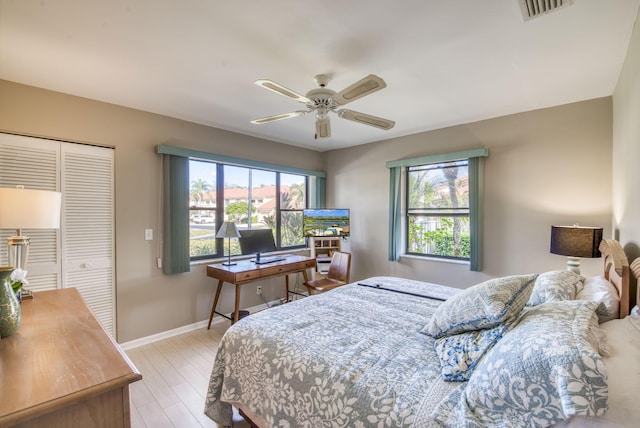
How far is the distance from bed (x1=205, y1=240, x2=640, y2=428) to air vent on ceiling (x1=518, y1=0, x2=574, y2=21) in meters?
1.36

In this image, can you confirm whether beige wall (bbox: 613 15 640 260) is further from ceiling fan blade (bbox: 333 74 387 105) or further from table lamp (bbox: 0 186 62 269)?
table lamp (bbox: 0 186 62 269)

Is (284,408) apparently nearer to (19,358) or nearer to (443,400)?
(443,400)

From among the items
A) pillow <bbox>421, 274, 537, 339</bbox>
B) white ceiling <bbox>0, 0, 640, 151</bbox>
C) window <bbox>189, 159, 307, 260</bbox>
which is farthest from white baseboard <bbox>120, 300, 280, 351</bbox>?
pillow <bbox>421, 274, 537, 339</bbox>

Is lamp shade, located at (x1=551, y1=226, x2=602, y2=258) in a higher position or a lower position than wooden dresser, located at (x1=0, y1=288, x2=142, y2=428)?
higher

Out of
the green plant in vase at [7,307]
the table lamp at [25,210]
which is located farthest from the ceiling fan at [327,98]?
the green plant in vase at [7,307]

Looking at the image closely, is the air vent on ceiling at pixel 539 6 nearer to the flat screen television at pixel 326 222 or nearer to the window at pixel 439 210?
the window at pixel 439 210

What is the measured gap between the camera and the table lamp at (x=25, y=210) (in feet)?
5.36

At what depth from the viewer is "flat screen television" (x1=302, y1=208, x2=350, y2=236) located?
4496 millimetres

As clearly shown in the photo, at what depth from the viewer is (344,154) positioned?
16.2 ft

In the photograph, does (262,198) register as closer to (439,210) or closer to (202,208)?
(202,208)

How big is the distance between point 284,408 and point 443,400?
2.48ft

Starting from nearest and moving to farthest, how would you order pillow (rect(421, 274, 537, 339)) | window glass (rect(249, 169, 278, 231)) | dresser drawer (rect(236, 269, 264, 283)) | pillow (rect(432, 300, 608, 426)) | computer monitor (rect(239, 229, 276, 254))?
pillow (rect(432, 300, 608, 426)) → pillow (rect(421, 274, 537, 339)) → dresser drawer (rect(236, 269, 264, 283)) → computer monitor (rect(239, 229, 276, 254)) → window glass (rect(249, 169, 278, 231))

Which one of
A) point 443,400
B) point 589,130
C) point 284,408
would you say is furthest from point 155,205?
point 589,130

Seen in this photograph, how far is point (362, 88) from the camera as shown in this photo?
1923mm
